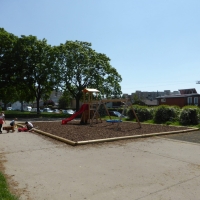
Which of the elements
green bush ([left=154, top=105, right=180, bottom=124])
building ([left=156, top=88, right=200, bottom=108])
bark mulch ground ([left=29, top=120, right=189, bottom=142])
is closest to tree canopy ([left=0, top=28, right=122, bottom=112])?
green bush ([left=154, top=105, right=180, bottom=124])

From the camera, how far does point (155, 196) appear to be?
168 inches

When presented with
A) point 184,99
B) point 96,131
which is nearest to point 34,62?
point 96,131

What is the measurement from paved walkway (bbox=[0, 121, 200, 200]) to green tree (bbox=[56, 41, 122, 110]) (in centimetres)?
2498

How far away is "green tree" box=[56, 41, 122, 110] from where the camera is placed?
1302 inches

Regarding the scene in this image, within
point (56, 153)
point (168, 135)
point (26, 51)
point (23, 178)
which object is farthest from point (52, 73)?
point (23, 178)

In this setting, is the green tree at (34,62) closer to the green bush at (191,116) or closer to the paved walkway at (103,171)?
the green bush at (191,116)

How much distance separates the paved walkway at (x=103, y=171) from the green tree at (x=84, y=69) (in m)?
25.0

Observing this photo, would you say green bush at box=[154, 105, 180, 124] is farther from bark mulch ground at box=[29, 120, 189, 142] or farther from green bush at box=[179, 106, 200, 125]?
bark mulch ground at box=[29, 120, 189, 142]

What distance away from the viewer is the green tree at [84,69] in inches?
1302

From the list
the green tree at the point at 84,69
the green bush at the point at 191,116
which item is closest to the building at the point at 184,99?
the green tree at the point at 84,69

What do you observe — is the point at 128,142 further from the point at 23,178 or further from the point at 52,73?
the point at 52,73

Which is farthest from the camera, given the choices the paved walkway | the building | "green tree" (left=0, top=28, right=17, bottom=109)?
the building

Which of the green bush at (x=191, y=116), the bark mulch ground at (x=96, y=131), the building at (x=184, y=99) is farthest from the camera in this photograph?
the building at (x=184, y=99)

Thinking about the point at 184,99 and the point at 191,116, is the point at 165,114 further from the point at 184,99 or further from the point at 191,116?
the point at 184,99
